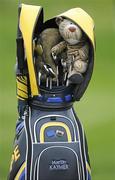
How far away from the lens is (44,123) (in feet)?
7.07

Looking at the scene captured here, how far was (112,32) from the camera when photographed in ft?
12.7

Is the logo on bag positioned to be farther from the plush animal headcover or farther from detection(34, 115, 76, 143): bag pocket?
the plush animal headcover

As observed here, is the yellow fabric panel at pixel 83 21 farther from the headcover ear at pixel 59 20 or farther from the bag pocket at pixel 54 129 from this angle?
the bag pocket at pixel 54 129

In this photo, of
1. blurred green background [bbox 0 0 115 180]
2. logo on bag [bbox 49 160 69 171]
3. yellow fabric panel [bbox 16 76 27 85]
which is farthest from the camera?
blurred green background [bbox 0 0 115 180]

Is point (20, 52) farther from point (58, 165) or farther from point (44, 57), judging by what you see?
point (58, 165)

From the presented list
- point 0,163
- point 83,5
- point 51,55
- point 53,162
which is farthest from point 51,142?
point 83,5

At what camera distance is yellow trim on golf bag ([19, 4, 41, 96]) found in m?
2.13

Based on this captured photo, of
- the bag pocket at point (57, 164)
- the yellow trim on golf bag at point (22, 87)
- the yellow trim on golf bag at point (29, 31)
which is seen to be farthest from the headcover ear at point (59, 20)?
the bag pocket at point (57, 164)

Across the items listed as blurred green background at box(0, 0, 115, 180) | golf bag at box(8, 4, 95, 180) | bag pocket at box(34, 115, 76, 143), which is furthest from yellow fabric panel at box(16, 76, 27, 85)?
blurred green background at box(0, 0, 115, 180)

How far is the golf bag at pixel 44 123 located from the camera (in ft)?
6.91

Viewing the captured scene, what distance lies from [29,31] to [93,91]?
1.66 meters

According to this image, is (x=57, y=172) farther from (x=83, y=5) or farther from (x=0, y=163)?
(x=83, y=5)

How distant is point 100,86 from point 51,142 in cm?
168

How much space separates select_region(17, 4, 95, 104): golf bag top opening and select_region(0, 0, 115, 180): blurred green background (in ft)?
4.54
